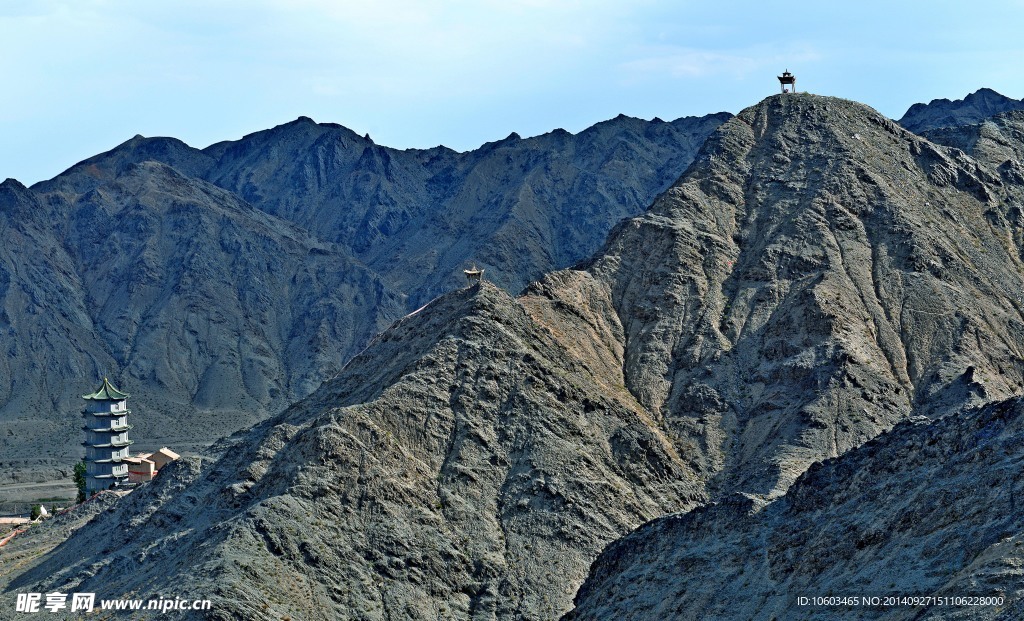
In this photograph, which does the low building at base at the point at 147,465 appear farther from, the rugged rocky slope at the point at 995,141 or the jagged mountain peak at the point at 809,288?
the rugged rocky slope at the point at 995,141

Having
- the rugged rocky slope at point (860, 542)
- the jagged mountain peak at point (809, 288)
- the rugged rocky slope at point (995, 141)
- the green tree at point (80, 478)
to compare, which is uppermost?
the rugged rocky slope at point (995, 141)

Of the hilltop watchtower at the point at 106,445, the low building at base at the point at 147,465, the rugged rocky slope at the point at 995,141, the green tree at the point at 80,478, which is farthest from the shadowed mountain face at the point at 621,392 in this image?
the green tree at the point at 80,478

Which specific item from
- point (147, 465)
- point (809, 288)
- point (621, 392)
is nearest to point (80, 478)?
point (147, 465)

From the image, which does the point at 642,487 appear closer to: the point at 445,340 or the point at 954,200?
the point at 445,340

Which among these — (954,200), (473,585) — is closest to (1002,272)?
(954,200)

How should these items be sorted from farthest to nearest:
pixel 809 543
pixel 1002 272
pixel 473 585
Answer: pixel 1002 272 → pixel 473 585 → pixel 809 543

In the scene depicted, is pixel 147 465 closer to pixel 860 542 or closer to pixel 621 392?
pixel 621 392

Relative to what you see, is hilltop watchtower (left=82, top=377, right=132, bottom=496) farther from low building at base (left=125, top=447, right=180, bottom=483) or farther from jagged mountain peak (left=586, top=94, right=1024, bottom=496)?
→ jagged mountain peak (left=586, top=94, right=1024, bottom=496)
